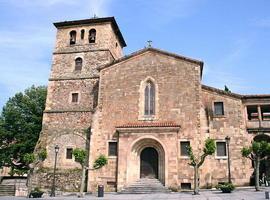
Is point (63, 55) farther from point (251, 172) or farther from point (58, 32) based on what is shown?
point (251, 172)

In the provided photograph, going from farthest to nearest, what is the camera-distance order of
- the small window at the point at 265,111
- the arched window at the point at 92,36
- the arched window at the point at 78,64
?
1. the arched window at the point at 92,36
2. the arched window at the point at 78,64
3. the small window at the point at 265,111

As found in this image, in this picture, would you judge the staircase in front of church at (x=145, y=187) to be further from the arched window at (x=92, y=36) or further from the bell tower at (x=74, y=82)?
the arched window at (x=92, y=36)

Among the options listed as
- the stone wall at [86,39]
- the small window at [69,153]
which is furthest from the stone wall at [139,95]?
the stone wall at [86,39]

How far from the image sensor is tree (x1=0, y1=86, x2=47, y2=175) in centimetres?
3341

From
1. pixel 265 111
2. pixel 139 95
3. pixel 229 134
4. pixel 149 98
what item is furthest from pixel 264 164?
pixel 139 95

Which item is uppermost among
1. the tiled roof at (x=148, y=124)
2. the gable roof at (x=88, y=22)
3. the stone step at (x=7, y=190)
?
the gable roof at (x=88, y=22)

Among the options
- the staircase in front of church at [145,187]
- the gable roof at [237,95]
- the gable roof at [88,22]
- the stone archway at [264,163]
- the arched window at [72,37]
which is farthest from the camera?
the arched window at [72,37]

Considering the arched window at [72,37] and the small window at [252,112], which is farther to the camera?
the arched window at [72,37]

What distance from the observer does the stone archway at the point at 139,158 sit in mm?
22859

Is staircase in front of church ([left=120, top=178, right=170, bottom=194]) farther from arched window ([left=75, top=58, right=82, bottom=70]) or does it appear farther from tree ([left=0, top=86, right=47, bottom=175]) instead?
tree ([left=0, top=86, right=47, bottom=175])

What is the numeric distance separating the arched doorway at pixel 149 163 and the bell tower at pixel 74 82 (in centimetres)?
533

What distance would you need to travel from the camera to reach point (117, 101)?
25.6 metres

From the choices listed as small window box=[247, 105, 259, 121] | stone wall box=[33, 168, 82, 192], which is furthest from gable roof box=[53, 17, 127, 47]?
small window box=[247, 105, 259, 121]

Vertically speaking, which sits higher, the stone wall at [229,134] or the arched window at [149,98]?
the arched window at [149,98]
